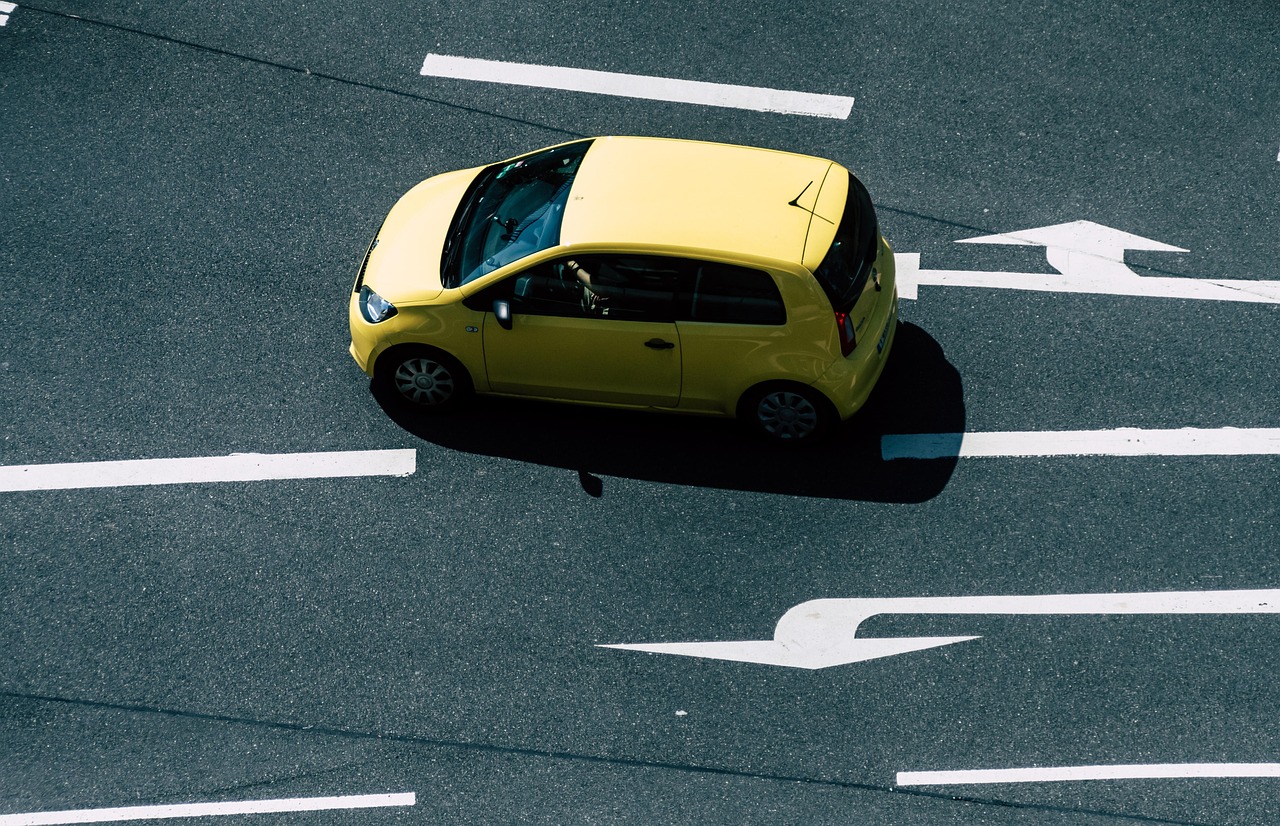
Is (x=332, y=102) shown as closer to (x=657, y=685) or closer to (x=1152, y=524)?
(x=657, y=685)

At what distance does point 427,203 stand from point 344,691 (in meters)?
3.57

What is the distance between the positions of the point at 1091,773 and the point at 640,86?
256 inches

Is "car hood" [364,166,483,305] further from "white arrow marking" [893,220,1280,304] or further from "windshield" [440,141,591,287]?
"white arrow marking" [893,220,1280,304]

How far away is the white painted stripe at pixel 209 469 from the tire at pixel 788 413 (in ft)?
8.08

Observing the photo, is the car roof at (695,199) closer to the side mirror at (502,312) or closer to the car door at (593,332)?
the car door at (593,332)

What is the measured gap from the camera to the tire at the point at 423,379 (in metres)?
8.54

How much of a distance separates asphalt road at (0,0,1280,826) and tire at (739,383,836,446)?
217 mm

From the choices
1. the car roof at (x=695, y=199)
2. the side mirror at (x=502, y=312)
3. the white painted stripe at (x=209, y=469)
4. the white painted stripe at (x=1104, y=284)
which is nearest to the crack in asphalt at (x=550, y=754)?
the white painted stripe at (x=209, y=469)

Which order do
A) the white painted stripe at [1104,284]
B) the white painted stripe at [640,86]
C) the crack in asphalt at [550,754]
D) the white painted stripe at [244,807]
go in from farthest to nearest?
the white painted stripe at [640,86] < the white painted stripe at [1104,284] < the white painted stripe at [244,807] < the crack in asphalt at [550,754]

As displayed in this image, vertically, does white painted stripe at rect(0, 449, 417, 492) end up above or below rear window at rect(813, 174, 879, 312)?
below

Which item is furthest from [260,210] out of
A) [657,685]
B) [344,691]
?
[657,685]

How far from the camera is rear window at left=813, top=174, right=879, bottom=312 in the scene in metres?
7.85

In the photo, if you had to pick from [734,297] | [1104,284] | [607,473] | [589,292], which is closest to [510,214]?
[589,292]

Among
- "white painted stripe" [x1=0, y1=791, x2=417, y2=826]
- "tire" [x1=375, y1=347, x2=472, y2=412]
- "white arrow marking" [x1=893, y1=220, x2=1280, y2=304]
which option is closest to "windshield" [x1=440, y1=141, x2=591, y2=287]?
"tire" [x1=375, y1=347, x2=472, y2=412]
